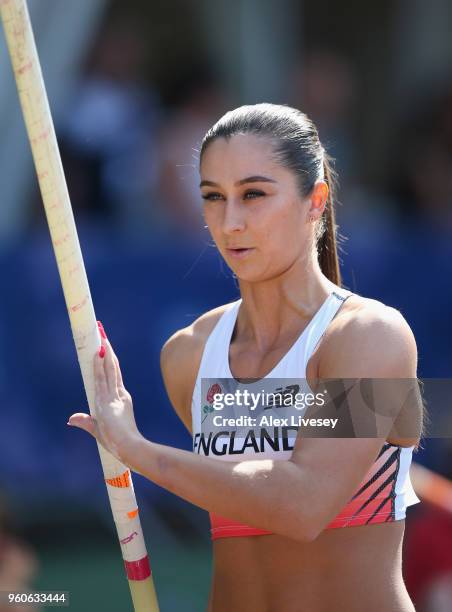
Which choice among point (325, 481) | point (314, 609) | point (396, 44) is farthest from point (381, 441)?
point (396, 44)

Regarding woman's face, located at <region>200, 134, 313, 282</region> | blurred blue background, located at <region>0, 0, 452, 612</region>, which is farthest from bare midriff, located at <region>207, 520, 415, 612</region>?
blurred blue background, located at <region>0, 0, 452, 612</region>

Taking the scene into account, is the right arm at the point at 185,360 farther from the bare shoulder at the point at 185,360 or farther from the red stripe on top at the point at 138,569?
the red stripe on top at the point at 138,569

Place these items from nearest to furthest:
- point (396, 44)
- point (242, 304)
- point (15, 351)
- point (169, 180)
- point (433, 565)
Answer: point (242, 304) → point (433, 565) → point (15, 351) → point (169, 180) → point (396, 44)

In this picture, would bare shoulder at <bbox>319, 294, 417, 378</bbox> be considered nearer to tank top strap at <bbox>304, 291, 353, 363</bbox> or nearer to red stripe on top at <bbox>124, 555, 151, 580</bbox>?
tank top strap at <bbox>304, 291, 353, 363</bbox>

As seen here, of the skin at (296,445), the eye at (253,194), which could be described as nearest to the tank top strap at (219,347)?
the skin at (296,445)

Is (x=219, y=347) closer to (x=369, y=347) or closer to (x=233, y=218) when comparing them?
(x=233, y=218)

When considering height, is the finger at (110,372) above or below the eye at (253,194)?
below

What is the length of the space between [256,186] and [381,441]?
72 centimetres

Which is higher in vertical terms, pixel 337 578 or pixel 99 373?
pixel 99 373

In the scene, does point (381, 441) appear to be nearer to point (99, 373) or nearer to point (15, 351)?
point (99, 373)

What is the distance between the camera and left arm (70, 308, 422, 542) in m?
2.81

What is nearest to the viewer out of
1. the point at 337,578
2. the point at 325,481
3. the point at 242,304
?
the point at 325,481

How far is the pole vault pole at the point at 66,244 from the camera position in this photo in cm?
276

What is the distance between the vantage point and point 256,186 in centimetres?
310
